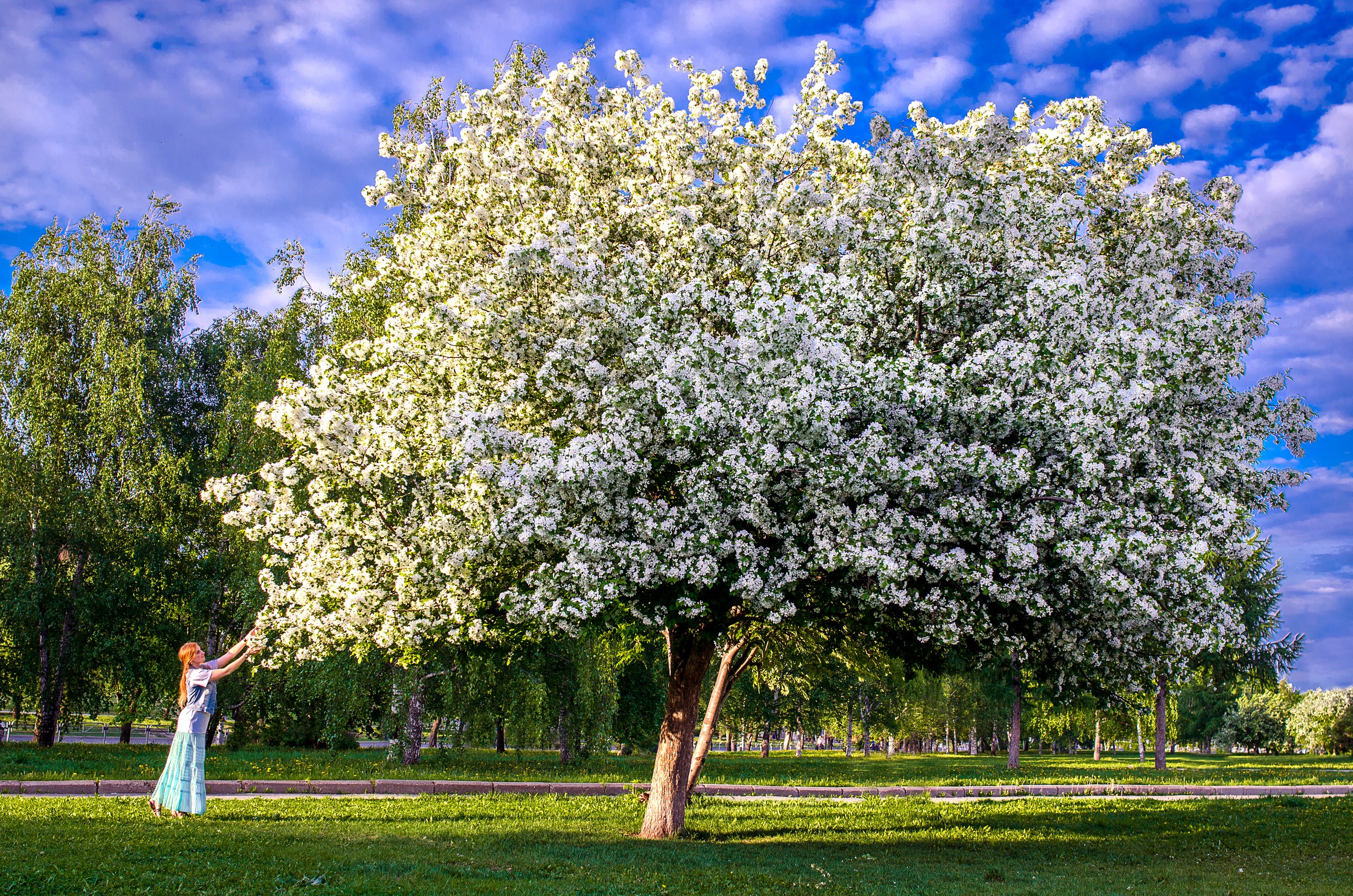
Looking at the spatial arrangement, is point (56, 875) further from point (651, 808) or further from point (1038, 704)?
point (1038, 704)

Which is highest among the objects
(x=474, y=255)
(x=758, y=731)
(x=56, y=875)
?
(x=474, y=255)

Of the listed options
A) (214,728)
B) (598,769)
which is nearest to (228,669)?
(598,769)

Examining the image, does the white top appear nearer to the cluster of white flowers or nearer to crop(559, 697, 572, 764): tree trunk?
the cluster of white flowers

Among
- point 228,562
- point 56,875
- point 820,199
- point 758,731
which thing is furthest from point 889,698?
point 56,875

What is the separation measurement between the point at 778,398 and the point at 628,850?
8788 mm

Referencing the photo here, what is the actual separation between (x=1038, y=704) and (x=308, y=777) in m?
52.2

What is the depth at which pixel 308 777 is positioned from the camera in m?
26.9

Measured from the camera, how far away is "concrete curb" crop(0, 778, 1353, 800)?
22203mm

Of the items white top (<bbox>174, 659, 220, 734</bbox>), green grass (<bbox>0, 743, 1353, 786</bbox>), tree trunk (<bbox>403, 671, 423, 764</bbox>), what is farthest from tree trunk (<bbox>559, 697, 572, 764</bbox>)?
white top (<bbox>174, 659, 220, 734</bbox>)

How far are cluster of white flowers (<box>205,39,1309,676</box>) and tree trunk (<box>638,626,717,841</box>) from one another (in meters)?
3.40

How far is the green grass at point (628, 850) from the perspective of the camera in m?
11.6

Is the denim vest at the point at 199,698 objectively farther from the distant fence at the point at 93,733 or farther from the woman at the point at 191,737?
the distant fence at the point at 93,733

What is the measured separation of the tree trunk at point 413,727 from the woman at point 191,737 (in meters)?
15.8

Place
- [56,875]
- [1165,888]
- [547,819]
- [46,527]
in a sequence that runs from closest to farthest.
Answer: [56,875] < [1165,888] < [547,819] < [46,527]
